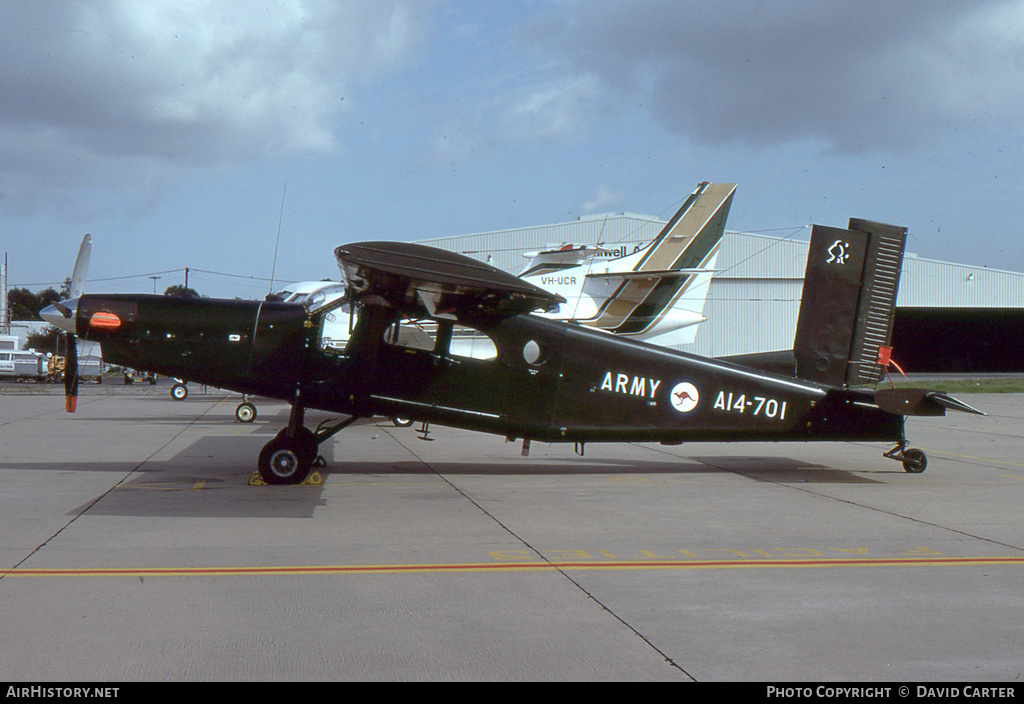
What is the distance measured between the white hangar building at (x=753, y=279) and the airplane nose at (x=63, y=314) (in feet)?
114

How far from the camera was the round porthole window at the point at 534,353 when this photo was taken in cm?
1017

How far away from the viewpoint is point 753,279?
50375 mm

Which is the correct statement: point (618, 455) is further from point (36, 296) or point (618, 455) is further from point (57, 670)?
point (36, 296)

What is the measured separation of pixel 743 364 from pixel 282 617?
25.2 ft

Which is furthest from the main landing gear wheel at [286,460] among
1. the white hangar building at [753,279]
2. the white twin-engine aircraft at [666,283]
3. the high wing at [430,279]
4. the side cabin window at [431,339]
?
the white hangar building at [753,279]

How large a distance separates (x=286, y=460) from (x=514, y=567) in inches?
179

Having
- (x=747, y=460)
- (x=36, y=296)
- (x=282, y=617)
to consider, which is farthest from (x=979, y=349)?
(x=36, y=296)

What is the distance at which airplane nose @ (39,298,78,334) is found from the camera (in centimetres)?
967

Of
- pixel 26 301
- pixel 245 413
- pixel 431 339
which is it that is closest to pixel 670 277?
pixel 245 413

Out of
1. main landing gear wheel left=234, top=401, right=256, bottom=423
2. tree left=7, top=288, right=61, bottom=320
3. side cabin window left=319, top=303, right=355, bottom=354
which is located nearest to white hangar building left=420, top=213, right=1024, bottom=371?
main landing gear wheel left=234, top=401, right=256, bottom=423

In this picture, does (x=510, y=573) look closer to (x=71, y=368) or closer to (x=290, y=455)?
(x=290, y=455)

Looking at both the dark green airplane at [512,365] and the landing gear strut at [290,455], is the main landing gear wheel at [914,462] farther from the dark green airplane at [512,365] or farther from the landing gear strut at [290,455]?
the landing gear strut at [290,455]

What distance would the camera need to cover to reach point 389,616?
15.5 ft

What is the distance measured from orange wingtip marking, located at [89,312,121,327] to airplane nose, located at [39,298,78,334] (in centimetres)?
21
